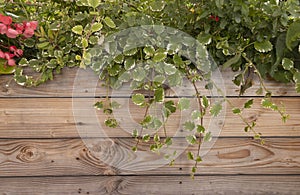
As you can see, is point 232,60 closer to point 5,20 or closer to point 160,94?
point 160,94

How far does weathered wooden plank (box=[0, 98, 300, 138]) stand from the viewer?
1.28m

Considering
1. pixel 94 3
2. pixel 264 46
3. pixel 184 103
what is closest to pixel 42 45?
pixel 94 3

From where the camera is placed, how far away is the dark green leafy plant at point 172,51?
Answer: 46.7 inches

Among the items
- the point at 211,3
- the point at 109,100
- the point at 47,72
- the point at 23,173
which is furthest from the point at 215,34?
the point at 23,173

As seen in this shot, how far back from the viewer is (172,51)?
3.95 feet

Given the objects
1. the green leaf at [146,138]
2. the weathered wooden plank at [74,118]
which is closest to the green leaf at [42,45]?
the weathered wooden plank at [74,118]

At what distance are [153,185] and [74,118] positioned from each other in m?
0.28

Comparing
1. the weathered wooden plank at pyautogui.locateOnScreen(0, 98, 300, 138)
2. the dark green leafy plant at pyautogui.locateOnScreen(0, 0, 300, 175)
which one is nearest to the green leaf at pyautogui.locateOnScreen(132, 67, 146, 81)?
the dark green leafy plant at pyautogui.locateOnScreen(0, 0, 300, 175)

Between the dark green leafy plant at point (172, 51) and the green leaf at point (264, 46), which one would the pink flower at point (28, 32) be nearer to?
the dark green leafy plant at point (172, 51)

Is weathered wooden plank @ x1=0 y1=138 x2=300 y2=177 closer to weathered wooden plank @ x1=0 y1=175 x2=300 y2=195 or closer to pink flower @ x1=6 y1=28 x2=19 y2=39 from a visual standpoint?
weathered wooden plank @ x1=0 y1=175 x2=300 y2=195

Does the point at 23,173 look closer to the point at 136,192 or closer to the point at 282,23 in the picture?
the point at 136,192

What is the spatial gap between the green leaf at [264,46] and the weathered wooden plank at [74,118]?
6.3 inches

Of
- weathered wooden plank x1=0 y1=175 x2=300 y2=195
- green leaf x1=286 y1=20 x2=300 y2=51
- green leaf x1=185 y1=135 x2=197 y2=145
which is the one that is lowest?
weathered wooden plank x1=0 y1=175 x2=300 y2=195

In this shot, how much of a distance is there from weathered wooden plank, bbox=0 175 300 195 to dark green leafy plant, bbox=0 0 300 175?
9 cm
